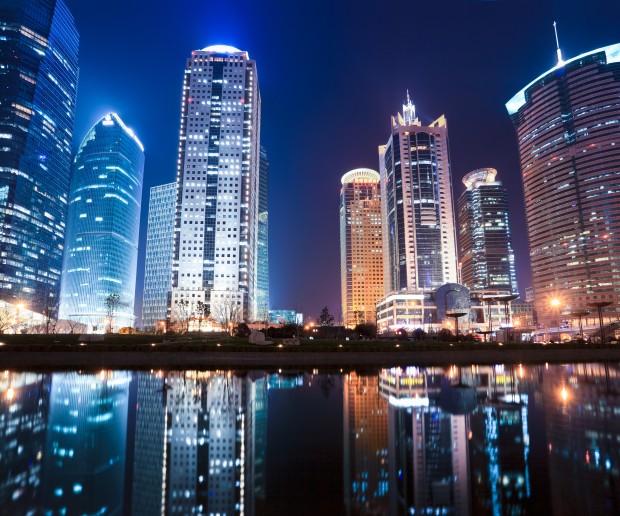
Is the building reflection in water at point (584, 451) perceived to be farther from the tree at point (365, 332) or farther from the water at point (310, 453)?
the tree at point (365, 332)

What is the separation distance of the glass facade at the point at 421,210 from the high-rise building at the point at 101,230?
12311 centimetres

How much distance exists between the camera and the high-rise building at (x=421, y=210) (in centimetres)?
16912

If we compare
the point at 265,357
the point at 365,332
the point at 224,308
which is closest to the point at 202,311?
the point at 224,308

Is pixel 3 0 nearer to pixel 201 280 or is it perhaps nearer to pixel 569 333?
pixel 201 280

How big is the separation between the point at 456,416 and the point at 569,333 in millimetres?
155676

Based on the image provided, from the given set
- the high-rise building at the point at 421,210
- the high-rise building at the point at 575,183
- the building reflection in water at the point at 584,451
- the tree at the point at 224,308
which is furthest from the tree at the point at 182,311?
the high-rise building at the point at 575,183

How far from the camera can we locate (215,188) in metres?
136

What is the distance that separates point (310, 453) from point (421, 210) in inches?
6778

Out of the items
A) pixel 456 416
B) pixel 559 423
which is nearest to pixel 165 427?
pixel 456 416

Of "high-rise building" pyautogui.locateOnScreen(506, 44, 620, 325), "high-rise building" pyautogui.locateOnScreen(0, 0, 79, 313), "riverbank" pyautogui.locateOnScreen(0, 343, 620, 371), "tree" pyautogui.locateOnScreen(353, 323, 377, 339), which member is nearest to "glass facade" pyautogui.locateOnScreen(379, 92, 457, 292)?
"high-rise building" pyautogui.locateOnScreen(506, 44, 620, 325)

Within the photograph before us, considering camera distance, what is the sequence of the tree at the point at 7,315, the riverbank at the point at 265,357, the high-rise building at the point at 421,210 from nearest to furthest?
the riverbank at the point at 265,357 < the tree at the point at 7,315 < the high-rise building at the point at 421,210

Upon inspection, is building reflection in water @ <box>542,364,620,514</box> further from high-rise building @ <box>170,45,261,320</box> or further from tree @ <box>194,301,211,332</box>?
high-rise building @ <box>170,45,261,320</box>

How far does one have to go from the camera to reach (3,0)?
139 m

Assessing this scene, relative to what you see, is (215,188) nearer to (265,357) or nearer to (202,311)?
(202,311)
